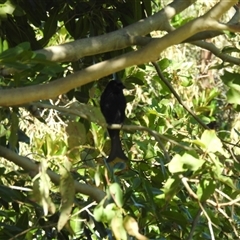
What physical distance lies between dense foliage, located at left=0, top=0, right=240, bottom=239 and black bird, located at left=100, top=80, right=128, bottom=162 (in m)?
0.05

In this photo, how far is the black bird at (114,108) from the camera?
121 inches

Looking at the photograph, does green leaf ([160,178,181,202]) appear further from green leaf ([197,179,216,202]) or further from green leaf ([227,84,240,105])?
green leaf ([227,84,240,105])

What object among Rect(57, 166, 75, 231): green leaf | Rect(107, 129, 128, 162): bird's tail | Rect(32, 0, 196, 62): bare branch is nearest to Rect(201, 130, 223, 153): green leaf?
Rect(57, 166, 75, 231): green leaf

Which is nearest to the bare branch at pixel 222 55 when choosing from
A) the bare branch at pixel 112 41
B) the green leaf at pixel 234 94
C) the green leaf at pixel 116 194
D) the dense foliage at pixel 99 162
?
the dense foliage at pixel 99 162

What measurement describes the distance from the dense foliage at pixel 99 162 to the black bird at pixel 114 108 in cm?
5

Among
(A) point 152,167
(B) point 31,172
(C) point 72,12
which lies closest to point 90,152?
(A) point 152,167


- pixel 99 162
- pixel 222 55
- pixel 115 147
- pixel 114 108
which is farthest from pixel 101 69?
pixel 114 108

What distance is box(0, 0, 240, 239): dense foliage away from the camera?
1869 millimetres

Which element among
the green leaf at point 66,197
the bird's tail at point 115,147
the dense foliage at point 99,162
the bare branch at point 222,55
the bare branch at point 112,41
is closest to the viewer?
the green leaf at point 66,197

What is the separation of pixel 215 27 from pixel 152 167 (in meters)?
1.15

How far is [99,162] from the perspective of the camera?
2.97 metres

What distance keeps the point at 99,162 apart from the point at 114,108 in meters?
0.54

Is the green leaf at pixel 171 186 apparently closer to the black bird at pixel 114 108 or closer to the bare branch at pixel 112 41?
the bare branch at pixel 112 41

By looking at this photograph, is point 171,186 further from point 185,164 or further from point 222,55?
point 222,55
